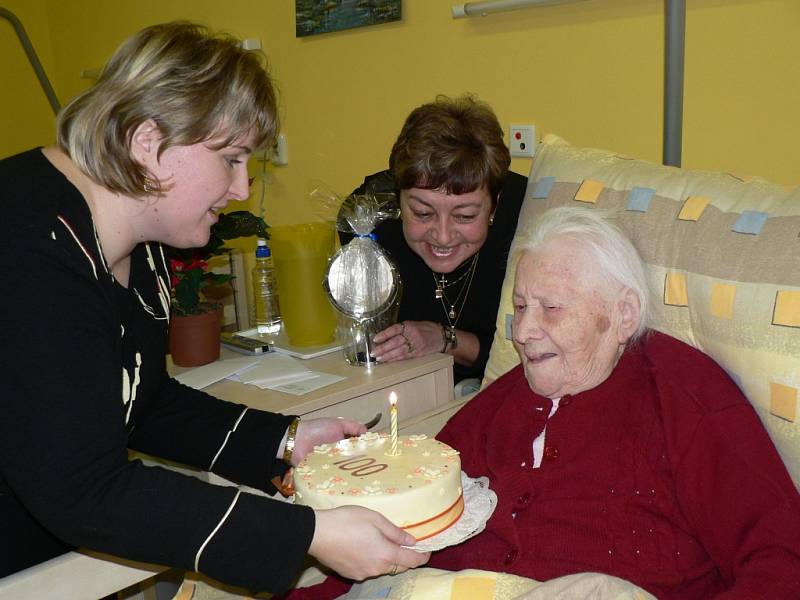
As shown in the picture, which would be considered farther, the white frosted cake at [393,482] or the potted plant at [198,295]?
the potted plant at [198,295]

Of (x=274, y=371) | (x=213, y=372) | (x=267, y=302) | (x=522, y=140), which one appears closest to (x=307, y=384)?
(x=274, y=371)

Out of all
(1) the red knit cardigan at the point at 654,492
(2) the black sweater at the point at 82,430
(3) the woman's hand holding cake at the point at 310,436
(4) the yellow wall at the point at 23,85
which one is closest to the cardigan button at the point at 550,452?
(1) the red knit cardigan at the point at 654,492

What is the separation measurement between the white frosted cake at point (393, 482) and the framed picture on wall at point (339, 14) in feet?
6.39

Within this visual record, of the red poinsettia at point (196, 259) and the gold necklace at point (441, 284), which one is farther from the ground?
the red poinsettia at point (196, 259)

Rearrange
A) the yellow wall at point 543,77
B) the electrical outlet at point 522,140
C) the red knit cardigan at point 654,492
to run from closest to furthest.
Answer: the red knit cardigan at point 654,492
the yellow wall at point 543,77
the electrical outlet at point 522,140

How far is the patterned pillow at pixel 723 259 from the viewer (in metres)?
1.30

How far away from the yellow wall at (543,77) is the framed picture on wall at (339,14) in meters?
0.04

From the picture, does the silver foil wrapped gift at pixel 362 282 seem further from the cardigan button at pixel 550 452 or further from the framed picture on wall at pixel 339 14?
the framed picture on wall at pixel 339 14

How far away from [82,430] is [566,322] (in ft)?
2.63

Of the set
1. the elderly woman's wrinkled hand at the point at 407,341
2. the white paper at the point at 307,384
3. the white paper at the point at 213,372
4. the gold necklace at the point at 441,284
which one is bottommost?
the white paper at the point at 307,384

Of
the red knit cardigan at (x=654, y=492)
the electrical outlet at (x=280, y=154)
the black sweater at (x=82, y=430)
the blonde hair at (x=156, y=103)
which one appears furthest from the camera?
the electrical outlet at (x=280, y=154)

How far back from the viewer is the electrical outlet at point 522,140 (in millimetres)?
2531

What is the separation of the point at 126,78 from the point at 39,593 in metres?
0.71

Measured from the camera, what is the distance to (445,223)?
201 centimetres
